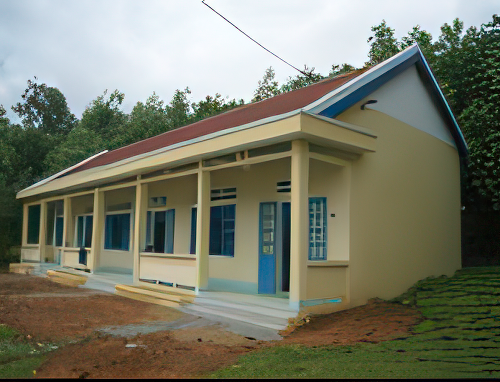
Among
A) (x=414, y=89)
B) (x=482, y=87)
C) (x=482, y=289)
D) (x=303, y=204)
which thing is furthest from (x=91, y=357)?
(x=482, y=87)

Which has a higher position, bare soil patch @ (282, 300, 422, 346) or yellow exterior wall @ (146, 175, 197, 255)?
yellow exterior wall @ (146, 175, 197, 255)

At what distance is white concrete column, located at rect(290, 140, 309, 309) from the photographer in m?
7.88

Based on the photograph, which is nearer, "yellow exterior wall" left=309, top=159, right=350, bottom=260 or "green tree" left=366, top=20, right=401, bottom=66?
"yellow exterior wall" left=309, top=159, right=350, bottom=260

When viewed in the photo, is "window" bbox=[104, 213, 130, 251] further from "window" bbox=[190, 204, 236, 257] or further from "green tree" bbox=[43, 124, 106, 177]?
"green tree" bbox=[43, 124, 106, 177]

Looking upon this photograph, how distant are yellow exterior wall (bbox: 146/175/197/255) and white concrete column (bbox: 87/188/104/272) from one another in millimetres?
2011

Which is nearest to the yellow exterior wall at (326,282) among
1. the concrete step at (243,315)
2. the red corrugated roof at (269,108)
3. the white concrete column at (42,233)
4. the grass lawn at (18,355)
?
the concrete step at (243,315)

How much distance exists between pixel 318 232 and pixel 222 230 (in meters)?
3.02

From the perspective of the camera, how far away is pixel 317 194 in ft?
31.6

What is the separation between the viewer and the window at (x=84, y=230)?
17969 mm

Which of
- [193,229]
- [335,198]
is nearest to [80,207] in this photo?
[193,229]

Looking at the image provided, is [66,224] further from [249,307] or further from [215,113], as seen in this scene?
[215,113]

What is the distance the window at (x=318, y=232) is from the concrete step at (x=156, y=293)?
8.49 feet

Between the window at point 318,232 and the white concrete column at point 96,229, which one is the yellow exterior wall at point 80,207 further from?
the window at point 318,232

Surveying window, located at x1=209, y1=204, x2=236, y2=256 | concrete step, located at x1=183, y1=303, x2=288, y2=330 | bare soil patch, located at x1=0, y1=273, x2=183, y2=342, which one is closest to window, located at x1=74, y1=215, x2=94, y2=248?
bare soil patch, located at x1=0, y1=273, x2=183, y2=342
